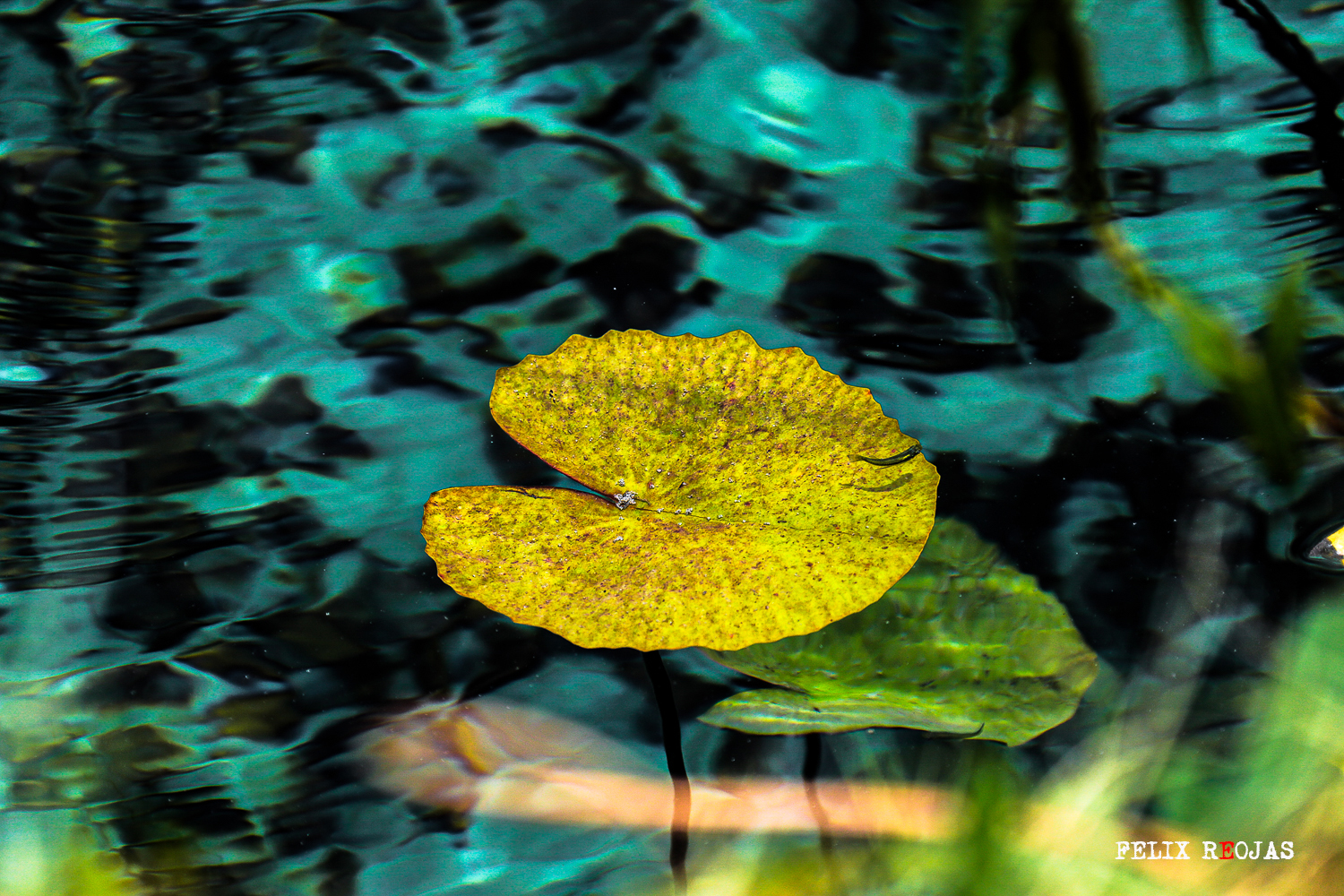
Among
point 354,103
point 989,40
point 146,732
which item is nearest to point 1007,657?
point 146,732

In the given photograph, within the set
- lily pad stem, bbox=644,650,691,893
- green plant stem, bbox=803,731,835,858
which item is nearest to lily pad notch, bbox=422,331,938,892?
lily pad stem, bbox=644,650,691,893

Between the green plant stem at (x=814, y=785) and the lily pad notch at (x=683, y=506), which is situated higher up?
the lily pad notch at (x=683, y=506)

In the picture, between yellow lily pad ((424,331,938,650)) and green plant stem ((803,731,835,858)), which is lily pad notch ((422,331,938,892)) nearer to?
yellow lily pad ((424,331,938,650))

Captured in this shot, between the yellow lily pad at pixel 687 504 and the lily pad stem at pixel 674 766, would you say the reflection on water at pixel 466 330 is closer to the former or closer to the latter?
the lily pad stem at pixel 674 766

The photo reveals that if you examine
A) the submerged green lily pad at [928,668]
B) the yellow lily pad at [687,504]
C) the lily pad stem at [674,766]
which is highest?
the yellow lily pad at [687,504]

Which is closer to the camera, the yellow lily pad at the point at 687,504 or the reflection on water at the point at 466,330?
the yellow lily pad at the point at 687,504

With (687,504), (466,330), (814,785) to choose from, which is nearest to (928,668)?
(814,785)

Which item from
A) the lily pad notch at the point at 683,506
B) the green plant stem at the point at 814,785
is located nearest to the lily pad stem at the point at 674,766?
the lily pad notch at the point at 683,506
